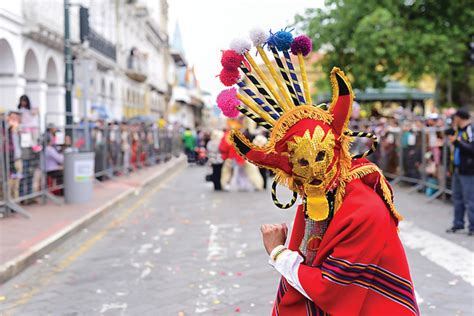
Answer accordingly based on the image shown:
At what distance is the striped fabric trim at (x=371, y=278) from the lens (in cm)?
257

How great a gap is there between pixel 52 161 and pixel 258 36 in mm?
11040

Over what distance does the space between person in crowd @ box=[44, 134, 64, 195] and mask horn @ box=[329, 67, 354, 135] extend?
36.1 ft

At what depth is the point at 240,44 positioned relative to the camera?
280cm

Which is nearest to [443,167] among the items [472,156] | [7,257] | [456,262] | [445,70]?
[472,156]

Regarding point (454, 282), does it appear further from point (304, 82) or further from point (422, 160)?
point (422, 160)

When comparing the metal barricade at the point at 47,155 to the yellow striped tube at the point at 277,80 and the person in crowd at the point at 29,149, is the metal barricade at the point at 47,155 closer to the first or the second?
the person in crowd at the point at 29,149

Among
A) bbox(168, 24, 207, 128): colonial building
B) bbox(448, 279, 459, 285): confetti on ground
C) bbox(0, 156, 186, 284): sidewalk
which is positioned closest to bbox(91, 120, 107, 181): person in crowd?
bbox(0, 156, 186, 284): sidewalk

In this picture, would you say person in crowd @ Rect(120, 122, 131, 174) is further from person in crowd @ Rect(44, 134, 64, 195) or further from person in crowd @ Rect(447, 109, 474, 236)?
person in crowd @ Rect(447, 109, 474, 236)

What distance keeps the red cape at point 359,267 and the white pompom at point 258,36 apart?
69cm

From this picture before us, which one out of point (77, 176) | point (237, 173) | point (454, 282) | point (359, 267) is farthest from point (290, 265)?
point (237, 173)

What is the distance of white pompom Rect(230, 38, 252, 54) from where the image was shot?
2.80 meters

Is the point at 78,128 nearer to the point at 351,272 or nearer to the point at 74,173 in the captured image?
the point at 74,173

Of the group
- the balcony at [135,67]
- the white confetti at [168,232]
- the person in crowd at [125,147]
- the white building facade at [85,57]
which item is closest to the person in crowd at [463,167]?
the white confetti at [168,232]

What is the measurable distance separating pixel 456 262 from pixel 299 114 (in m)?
5.60
